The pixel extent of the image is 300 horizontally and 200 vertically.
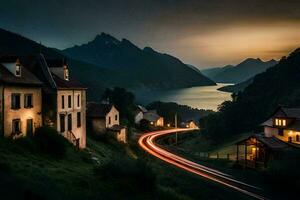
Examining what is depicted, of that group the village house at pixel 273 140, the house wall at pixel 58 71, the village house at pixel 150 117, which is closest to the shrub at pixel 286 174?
the village house at pixel 273 140

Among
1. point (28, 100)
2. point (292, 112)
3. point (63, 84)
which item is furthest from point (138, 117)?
point (28, 100)

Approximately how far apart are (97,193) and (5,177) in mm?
5769

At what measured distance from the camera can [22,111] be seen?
34469mm

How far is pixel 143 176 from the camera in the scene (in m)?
24.9

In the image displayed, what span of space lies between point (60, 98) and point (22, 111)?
284 inches

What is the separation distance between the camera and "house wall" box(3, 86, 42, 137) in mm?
31870

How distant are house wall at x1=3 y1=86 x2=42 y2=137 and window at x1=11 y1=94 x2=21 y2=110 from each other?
1.06 ft

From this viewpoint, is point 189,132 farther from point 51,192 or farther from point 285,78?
point 51,192

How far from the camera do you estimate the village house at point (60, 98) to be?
1581 inches

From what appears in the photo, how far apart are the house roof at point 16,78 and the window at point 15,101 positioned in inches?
51.5

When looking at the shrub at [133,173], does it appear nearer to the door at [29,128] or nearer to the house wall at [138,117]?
the door at [29,128]

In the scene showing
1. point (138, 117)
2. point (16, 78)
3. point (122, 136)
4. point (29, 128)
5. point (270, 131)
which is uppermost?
point (16, 78)

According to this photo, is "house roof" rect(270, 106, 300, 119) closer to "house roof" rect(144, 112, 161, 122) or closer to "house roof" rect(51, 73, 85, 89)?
"house roof" rect(51, 73, 85, 89)

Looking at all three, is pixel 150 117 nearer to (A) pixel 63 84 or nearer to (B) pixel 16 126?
(A) pixel 63 84
